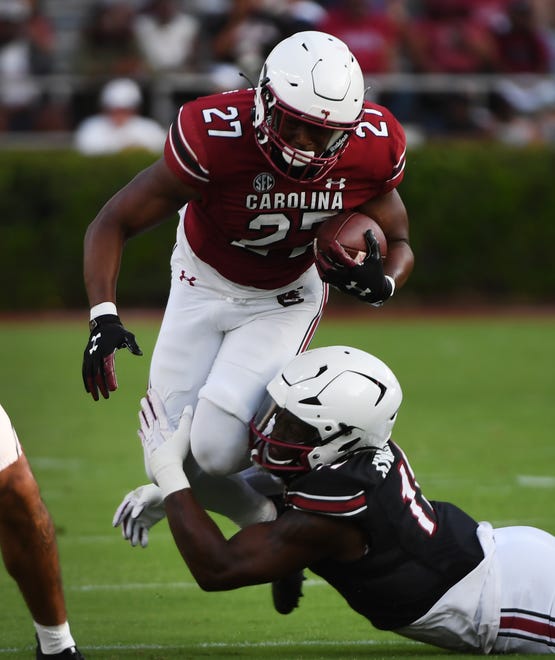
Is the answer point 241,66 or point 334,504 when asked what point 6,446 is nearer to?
point 334,504

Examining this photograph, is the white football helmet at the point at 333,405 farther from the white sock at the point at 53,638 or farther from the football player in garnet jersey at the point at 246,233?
the white sock at the point at 53,638

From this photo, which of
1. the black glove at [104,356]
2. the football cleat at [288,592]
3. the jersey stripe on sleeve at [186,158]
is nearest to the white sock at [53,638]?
the black glove at [104,356]

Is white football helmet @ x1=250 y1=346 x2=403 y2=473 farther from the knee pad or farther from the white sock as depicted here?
the white sock

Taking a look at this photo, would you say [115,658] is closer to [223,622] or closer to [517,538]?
[223,622]

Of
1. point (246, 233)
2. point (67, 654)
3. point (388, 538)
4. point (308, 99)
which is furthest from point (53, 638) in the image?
point (308, 99)

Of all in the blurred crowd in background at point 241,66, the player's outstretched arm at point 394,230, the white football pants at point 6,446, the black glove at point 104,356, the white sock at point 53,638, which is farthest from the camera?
the blurred crowd in background at point 241,66

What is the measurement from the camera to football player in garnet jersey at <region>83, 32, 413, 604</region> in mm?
4531

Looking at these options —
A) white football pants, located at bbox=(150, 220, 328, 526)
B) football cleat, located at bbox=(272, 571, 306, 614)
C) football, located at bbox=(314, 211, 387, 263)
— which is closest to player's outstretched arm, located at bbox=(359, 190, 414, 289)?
football, located at bbox=(314, 211, 387, 263)

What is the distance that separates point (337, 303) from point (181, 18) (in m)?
3.57

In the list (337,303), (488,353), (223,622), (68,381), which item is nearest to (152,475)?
(223,622)

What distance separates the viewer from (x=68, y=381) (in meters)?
10.6

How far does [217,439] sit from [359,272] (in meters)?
0.78

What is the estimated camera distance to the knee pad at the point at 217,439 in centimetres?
467

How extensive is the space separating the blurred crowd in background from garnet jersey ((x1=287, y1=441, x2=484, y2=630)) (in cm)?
962
